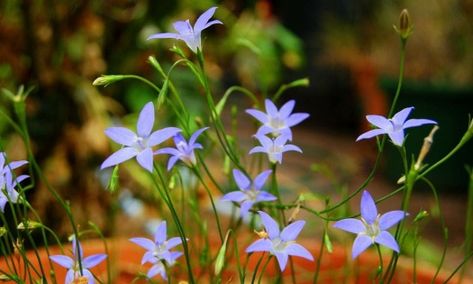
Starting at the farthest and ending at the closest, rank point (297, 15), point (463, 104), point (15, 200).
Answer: point (297, 15), point (463, 104), point (15, 200)

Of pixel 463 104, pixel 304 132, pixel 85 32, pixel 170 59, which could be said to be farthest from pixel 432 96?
pixel 85 32

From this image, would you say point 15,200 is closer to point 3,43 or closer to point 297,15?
point 3,43

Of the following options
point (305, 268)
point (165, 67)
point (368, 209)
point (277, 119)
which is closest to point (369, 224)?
point (368, 209)

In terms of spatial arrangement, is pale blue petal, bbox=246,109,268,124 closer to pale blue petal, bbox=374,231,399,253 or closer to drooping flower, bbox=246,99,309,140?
drooping flower, bbox=246,99,309,140

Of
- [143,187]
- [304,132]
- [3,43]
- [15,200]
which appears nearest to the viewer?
[15,200]

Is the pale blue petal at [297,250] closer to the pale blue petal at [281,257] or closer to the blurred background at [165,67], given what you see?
the pale blue petal at [281,257]

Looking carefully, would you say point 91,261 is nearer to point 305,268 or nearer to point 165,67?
point 305,268

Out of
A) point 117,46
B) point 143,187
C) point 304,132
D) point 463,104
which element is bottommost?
point 304,132
